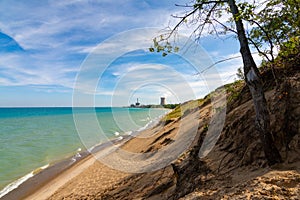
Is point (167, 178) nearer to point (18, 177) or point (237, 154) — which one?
point (237, 154)

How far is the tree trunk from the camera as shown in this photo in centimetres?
486

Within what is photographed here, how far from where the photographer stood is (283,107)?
5.87m

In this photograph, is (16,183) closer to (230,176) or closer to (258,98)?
(230,176)

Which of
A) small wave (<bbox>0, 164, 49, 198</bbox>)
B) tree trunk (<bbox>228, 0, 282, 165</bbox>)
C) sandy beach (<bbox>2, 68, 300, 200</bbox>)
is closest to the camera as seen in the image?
sandy beach (<bbox>2, 68, 300, 200</bbox>)

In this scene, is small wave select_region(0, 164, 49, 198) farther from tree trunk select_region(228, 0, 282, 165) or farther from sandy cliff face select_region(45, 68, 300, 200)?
tree trunk select_region(228, 0, 282, 165)

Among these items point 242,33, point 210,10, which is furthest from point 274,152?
point 210,10

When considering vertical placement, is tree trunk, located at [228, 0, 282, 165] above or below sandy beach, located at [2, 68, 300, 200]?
above

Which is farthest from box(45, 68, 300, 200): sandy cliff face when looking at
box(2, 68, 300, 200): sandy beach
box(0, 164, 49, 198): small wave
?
box(0, 164, 49, 198): small wave

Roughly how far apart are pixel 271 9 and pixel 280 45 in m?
0.92

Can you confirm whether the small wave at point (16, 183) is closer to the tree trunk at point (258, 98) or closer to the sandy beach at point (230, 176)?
the sandy beach at point (230, 176)

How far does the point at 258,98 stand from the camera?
496 cm

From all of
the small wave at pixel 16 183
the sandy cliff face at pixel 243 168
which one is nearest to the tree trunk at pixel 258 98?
the sandy cliff face at pixel 243 168

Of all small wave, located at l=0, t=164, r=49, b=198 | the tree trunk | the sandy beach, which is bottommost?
small wave, located at l=0, t=164, r=49, b=198

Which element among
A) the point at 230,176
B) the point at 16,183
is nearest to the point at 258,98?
the point at 230,176
